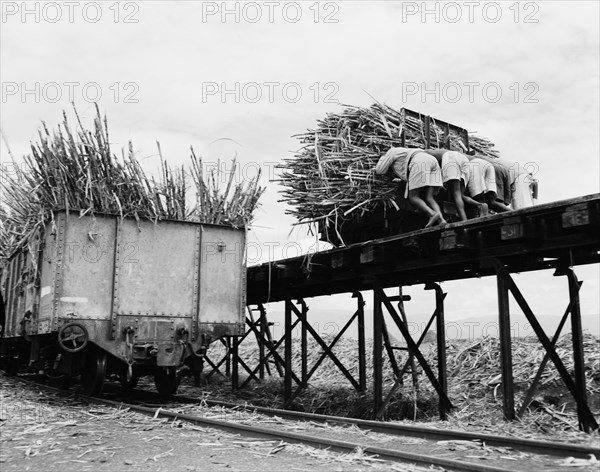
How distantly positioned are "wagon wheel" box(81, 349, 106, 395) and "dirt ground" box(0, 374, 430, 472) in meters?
1.05

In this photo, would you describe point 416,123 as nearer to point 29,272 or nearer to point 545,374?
point 545,374

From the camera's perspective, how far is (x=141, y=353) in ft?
31.3

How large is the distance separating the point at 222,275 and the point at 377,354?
9.23 feet

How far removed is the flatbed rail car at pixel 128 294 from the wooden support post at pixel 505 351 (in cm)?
431

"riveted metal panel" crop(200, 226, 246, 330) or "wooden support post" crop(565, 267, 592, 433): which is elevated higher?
"riveted metal panel" crop(200, 226, 246, 330)

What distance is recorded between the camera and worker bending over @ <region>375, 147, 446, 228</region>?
900 cm

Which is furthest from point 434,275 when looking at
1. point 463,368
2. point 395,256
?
point 463,368

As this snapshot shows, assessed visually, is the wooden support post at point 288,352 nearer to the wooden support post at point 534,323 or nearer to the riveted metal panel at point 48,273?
the riveted metal panel at point 48,273

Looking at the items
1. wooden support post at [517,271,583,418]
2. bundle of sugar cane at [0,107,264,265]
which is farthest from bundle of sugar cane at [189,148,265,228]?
wooden support post at [517,271,583,418]

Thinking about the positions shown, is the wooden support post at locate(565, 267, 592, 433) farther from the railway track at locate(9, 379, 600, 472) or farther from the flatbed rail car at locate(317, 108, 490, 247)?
the flatbed rail car at locate(317, 108, 490, 247)

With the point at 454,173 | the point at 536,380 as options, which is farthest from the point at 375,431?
the point at 454,173

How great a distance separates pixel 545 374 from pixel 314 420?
5.39 metres

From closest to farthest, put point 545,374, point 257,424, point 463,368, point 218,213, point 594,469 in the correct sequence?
1. point 594,469
2. point 257,424
3. point 218,213
4. point 545,374
5. point 463,368

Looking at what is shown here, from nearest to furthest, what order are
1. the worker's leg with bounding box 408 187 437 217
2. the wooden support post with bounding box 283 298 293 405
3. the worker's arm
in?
the worker's leg with bounding box 408 187 437 217
the worker's arm
the wooden support post with bounding box 283 298 293 405
